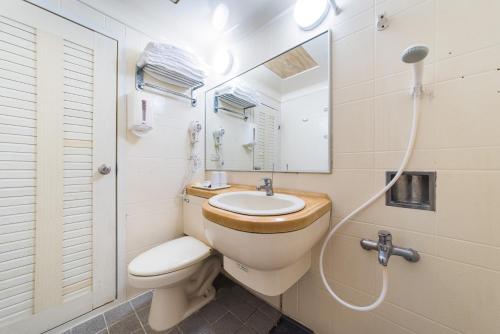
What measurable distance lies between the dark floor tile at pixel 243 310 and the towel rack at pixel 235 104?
129 centimetres

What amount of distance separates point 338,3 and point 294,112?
548 mm

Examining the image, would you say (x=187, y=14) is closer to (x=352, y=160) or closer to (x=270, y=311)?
(x=352, y=160)

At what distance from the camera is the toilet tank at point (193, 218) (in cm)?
126

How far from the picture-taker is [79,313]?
1019 millimetres

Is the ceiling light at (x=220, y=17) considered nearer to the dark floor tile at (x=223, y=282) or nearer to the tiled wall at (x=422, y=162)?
the tiled wall at (x=422, y=162)

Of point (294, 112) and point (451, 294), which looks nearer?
point (451, 294)

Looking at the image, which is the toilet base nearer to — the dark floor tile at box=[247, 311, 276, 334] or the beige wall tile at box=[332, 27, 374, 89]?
the dark floor tile at box=[247, 311, 276, 334]

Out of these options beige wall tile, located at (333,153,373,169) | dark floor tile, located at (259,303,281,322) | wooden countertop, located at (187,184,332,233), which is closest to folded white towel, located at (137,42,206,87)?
wooden countertop, located at (187,184,332,233)

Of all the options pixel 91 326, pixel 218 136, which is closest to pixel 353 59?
pixel 218 136

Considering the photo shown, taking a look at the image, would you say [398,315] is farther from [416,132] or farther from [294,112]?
[294,112]

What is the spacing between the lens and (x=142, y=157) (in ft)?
4.09

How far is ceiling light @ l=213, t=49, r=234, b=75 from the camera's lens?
1438mm

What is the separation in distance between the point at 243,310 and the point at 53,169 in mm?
1341

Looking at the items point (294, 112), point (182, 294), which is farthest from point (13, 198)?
point (294, 112)
